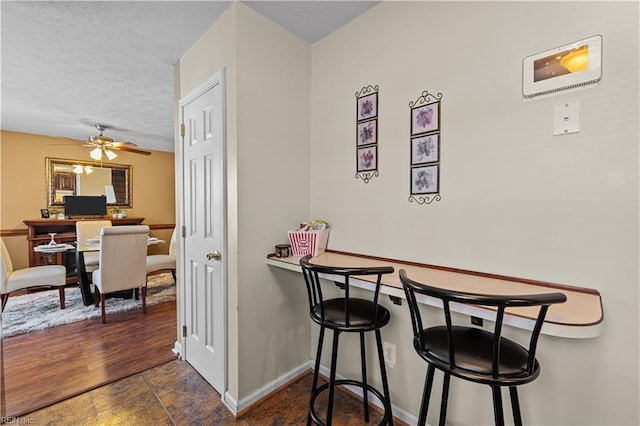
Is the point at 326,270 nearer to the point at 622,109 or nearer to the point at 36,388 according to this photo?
the point at 622,109

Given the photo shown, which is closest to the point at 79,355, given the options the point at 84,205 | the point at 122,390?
the point at 122,390

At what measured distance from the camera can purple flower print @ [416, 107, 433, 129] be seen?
1509mm

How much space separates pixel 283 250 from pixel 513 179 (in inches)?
52.0

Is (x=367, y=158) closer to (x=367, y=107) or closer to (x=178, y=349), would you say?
(x=367, y=107)

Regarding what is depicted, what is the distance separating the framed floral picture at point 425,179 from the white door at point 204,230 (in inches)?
46.2

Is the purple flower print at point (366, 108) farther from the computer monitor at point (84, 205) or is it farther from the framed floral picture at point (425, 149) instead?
the computer monitor at point (84, 205)

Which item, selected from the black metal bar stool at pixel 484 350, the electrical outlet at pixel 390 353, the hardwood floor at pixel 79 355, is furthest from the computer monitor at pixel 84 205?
the black metal bar stool at pixel 484 350

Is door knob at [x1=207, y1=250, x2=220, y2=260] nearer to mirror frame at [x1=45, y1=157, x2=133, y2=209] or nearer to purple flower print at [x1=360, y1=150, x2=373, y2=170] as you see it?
purple flower print at [x1=360, y1=150, x2=373, y2=170]

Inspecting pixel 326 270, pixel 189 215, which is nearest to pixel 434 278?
pixel 326 270

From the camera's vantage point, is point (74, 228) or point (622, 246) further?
point (74, 228)

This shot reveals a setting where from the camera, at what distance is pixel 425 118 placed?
1.53 metres

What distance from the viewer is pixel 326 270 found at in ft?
4.10

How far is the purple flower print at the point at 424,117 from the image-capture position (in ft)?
4.95

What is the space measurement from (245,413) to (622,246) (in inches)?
79.9
